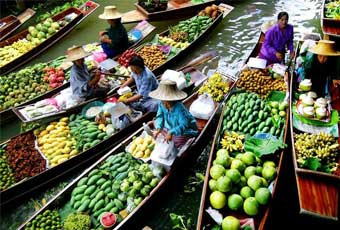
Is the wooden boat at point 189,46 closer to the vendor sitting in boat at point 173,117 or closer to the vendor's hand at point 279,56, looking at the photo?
the vendor's hand at point 279,56

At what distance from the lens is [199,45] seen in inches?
346

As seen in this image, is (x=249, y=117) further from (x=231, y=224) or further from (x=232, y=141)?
(x=231, y=224)

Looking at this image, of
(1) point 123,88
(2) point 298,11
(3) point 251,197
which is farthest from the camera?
(2) point 298,11

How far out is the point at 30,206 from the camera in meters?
5.43

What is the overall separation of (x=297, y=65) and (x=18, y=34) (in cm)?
651

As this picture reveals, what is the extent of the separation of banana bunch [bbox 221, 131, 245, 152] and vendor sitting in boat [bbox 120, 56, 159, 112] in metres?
1.42

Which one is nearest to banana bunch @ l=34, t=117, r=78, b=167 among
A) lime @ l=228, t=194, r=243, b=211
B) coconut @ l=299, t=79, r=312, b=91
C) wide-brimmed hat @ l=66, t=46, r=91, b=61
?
wide-brimmed hat @ l=66, t=46, r=91, b=61

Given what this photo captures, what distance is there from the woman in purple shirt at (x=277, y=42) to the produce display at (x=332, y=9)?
160 centimetres

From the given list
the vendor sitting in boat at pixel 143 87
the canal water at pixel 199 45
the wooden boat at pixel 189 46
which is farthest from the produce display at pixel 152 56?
the vendor sitting in boat at pixel 143 87

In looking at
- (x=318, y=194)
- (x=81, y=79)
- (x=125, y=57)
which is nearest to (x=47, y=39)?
(x=125, y=57)

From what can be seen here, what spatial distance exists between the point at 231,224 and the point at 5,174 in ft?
11.2

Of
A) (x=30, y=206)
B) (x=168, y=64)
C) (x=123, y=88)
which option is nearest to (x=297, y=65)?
(x=168, y=64)

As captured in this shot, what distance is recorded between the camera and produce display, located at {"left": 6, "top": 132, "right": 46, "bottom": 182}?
5500 millimetres

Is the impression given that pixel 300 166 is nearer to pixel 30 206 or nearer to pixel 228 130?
pixel 228 130
